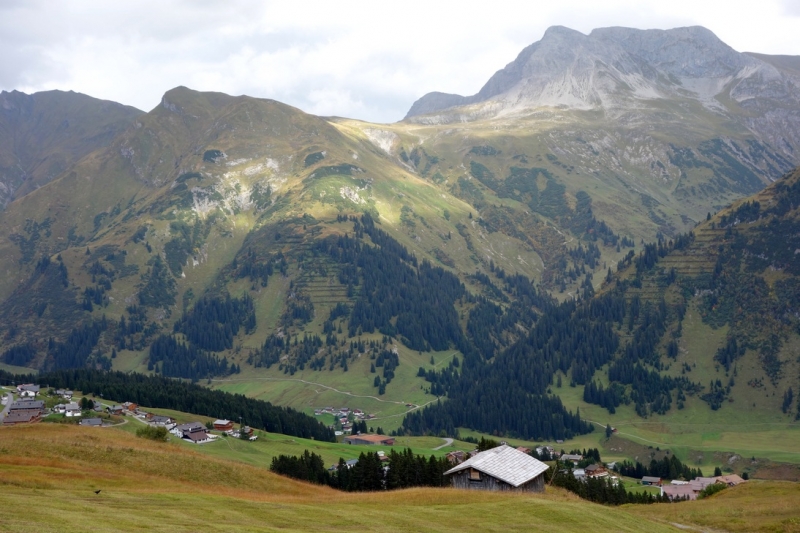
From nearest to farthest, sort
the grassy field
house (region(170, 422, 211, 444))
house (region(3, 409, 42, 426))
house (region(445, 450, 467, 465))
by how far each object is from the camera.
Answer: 1. the grassy field
2. house (region(445, 450, 467, 465))
3. house (region(3, 409, 42, 426))
4. house (region(170, 422, 211, 444))

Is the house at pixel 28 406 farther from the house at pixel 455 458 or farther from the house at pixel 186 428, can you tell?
the house at pixel 455 458

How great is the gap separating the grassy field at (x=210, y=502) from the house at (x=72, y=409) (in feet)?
210

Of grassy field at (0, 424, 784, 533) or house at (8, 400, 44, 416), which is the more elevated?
grassy field at (0, 424, 784, 533)

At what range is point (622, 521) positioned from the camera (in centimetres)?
7069

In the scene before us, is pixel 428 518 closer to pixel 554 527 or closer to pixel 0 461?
pixel 554 527

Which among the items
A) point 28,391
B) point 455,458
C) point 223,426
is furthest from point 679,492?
point 28,391

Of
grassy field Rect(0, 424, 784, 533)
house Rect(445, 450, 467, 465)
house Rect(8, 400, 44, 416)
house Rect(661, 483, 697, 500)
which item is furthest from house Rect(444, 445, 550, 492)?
house Rect(8, 400, 44, 416)

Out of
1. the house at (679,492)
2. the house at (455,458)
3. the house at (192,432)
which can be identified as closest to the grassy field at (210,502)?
the house at (455,458)

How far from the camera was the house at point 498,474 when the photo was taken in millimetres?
89312

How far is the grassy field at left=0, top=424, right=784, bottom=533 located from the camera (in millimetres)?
53781

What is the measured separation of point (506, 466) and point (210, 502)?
39817 millimetres

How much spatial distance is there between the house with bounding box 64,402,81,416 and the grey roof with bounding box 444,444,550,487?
340 ft

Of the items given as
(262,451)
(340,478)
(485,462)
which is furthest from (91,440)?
(262,451)

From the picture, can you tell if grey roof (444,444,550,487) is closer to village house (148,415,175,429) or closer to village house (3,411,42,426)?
village house (148,415,175,429)
